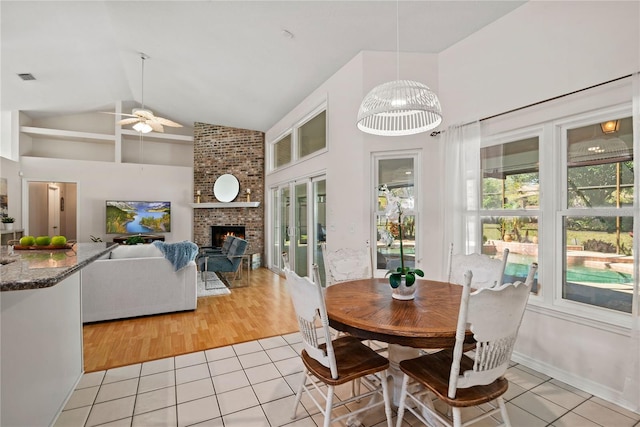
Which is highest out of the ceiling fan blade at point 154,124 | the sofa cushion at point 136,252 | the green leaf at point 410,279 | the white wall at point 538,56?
the ceiling fan blade at point 154,124

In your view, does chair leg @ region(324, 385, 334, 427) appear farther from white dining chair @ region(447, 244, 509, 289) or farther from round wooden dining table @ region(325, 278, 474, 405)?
white dining chair @ region(447, 244, 509, 289)

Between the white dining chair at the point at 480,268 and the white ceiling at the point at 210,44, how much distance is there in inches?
88.8

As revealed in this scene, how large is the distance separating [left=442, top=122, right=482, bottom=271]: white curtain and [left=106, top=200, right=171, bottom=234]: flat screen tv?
6.78 m

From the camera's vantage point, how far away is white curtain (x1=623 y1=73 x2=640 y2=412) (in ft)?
6.39

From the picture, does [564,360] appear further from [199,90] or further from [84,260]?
[199,90]

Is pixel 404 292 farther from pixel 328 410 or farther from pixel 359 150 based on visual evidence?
pixel 359 150

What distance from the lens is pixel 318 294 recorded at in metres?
1.53

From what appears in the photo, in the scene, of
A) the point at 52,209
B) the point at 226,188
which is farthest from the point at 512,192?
the point at 52,209

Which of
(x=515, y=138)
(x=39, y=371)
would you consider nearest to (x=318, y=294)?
(x=39, y=371)

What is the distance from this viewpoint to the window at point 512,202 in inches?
106

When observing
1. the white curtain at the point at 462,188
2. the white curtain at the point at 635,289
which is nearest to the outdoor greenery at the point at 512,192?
the white curtain at the point at 462,188

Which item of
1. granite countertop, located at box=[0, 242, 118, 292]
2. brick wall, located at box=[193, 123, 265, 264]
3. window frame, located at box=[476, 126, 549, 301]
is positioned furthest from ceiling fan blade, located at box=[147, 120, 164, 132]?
A: window frame, located at box=[476, 126, 549, 301]

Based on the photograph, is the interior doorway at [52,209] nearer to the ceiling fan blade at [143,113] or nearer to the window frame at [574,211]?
the ceiling fan blade at [143,113]

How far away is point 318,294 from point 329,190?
9.75 feet
